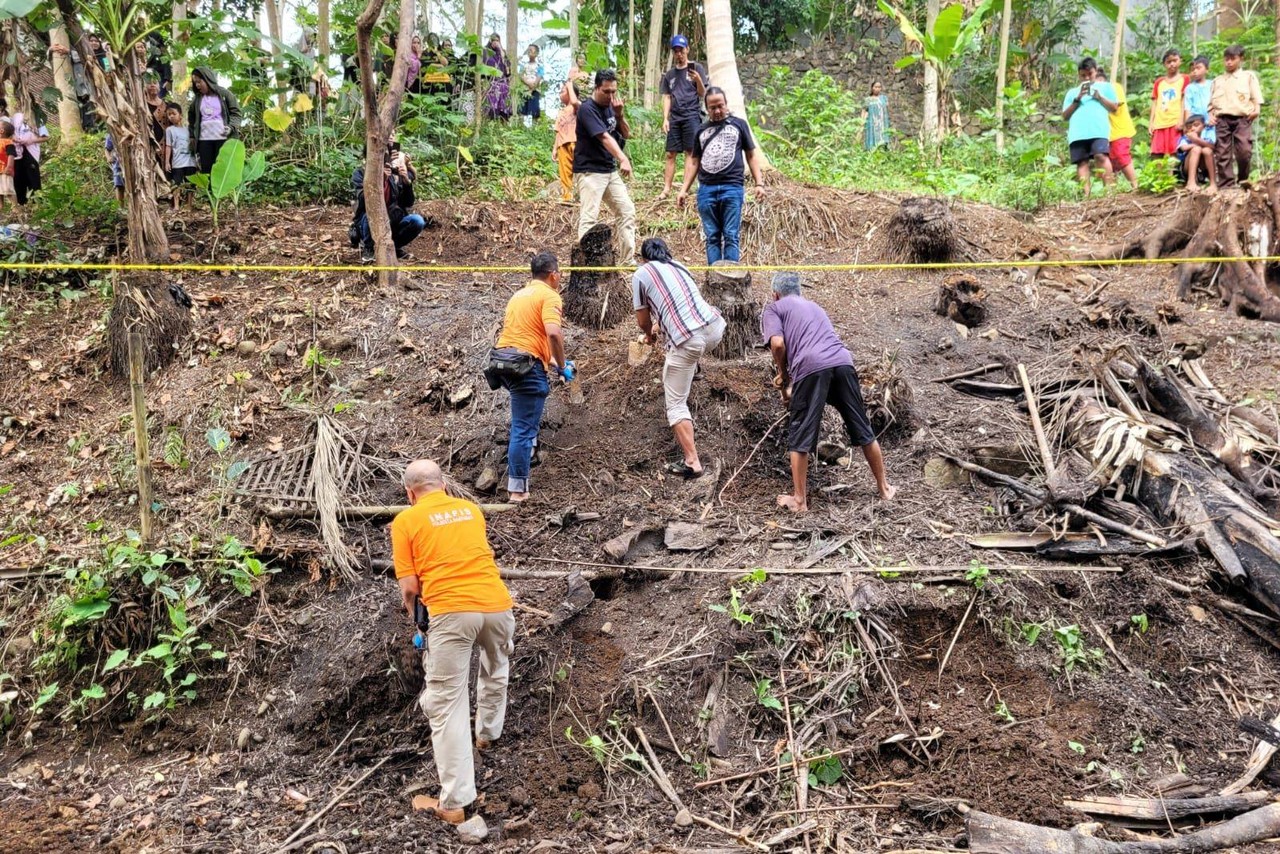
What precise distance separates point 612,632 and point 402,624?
1246mm

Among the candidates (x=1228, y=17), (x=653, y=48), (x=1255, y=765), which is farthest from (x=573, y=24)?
(x=1228, y=17)

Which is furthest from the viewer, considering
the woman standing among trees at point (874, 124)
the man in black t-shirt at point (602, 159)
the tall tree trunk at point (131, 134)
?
the woman standing among trees at point (874, 124)

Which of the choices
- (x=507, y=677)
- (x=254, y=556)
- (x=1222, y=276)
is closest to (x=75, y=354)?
(x=254, y=556)

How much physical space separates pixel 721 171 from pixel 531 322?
250 cm

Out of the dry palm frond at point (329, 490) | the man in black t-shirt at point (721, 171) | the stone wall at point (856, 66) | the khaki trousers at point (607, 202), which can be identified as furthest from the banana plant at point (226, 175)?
the stone wall at point (856, 66)

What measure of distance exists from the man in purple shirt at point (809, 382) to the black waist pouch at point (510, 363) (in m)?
1.62

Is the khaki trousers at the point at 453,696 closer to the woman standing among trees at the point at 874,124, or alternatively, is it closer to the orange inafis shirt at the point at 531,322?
the orange inafis shirt at the point at 531,322

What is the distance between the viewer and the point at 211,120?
1075 centimetres

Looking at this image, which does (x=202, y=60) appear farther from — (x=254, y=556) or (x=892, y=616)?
(x=892, y=616)

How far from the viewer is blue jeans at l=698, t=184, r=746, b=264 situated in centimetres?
812

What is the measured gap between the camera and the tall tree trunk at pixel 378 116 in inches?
315

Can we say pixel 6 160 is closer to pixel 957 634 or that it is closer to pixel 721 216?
pixel 721 216

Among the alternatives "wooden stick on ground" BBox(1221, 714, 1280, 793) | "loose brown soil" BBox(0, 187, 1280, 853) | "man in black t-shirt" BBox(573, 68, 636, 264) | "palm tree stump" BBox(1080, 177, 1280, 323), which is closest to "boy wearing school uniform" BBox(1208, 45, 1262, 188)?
"palm tree stump" BBox(1080, 177, 1280, 323)

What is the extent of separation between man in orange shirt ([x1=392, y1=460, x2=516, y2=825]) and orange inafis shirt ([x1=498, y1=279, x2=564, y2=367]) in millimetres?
1855
